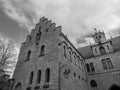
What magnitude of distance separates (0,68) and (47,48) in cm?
1036

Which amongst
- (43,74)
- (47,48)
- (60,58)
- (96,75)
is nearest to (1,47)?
(47,48)

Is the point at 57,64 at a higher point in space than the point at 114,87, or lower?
higher

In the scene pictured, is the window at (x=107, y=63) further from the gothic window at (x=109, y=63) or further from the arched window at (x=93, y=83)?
the arched window at (x=93, y=83)

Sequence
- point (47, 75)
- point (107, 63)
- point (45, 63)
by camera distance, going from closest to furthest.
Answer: point (47, 75) → point (45, 63) → point (107, 63)

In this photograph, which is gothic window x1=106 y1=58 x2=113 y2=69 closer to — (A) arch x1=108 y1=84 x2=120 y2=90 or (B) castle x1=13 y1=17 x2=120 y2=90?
(B) castle x1=13 y1=17 x2=120 y2=90

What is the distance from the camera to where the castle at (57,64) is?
11.7 meters

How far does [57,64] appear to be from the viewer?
38.1ft

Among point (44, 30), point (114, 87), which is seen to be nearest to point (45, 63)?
point (44, 30)

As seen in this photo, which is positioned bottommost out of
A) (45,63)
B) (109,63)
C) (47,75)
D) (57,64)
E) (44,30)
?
(47,75)

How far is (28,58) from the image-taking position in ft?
52.1

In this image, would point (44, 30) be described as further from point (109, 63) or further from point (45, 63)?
point (109, 63)

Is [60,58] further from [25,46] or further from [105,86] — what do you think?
[105,86]

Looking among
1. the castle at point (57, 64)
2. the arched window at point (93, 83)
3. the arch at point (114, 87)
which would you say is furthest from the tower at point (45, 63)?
the arch at point (114, 87)

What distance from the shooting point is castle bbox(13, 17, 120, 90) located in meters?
11.7
